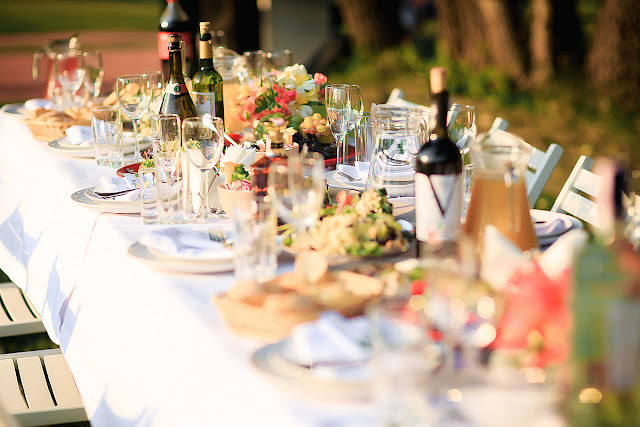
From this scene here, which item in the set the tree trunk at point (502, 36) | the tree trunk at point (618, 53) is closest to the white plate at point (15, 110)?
the tree trunk at point (618, 53)

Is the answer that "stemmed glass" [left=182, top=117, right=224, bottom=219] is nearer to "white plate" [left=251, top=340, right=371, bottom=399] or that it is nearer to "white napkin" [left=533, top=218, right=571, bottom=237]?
"white napkin" [left=533, top=218, right=571, bottom=237]

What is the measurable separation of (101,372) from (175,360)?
43 cm

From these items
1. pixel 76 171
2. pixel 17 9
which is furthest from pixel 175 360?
pixel 17 9

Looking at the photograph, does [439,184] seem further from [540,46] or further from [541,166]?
[540,46]

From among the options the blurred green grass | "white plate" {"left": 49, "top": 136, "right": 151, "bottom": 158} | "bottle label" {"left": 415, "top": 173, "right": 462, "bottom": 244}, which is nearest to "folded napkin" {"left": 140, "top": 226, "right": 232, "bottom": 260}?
"bottle label" {"left": 415, "top": 173, "right": 462, "bottom": 244}

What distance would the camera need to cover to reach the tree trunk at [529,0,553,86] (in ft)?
27.8

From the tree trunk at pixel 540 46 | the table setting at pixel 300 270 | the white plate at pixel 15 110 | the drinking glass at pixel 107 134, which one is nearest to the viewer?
the table setting at pixel 300 270

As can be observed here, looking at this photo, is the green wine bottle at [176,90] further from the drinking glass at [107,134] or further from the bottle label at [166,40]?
the bottle label at [166,40]

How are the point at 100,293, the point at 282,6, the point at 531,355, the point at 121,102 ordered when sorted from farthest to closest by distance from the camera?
1. the point at 282,6
2. the point at 121,102
3. the point at 100,293
4. the point at 531,355

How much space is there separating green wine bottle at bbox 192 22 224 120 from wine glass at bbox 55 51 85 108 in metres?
0.99

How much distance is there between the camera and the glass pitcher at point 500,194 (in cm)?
165

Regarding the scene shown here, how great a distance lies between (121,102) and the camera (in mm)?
2768

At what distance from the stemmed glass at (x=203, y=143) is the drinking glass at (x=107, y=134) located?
28.9 inches

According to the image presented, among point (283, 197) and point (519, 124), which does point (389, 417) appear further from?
point (519, 124)
